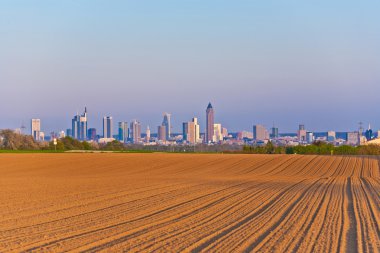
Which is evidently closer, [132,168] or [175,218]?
[175,218]

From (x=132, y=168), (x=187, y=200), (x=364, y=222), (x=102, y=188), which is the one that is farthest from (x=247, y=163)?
(x=364, y=222)

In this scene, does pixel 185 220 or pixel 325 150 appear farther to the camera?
pixel 325 150

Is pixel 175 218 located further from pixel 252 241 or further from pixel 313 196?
pixel 313 196

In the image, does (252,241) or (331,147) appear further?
(331,147)

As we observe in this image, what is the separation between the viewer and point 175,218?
17922 mm

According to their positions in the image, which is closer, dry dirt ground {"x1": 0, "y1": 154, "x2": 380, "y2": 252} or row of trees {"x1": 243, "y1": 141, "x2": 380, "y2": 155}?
dry dirt ground {"x1": 0, "y1": 154, "x2": 380, "y2": 252}

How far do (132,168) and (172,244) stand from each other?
44.0m

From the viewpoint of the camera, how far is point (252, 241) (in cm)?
1385

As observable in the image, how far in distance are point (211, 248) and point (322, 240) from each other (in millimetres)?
2801

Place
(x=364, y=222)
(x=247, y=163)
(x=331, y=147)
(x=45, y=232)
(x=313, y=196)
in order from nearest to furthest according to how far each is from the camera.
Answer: (x=45, y=232), (x=364, y=222), (x=313, y=196), (x=247, y=163), (x=331, y=147)

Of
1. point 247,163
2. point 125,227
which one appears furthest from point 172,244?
point 247,163

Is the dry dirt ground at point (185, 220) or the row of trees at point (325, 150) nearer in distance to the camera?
the dry dirt ground at point (185, 220)

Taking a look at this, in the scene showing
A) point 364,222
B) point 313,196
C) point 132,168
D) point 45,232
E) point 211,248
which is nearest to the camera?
point 211,248

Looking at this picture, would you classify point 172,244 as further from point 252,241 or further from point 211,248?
point 252,241
